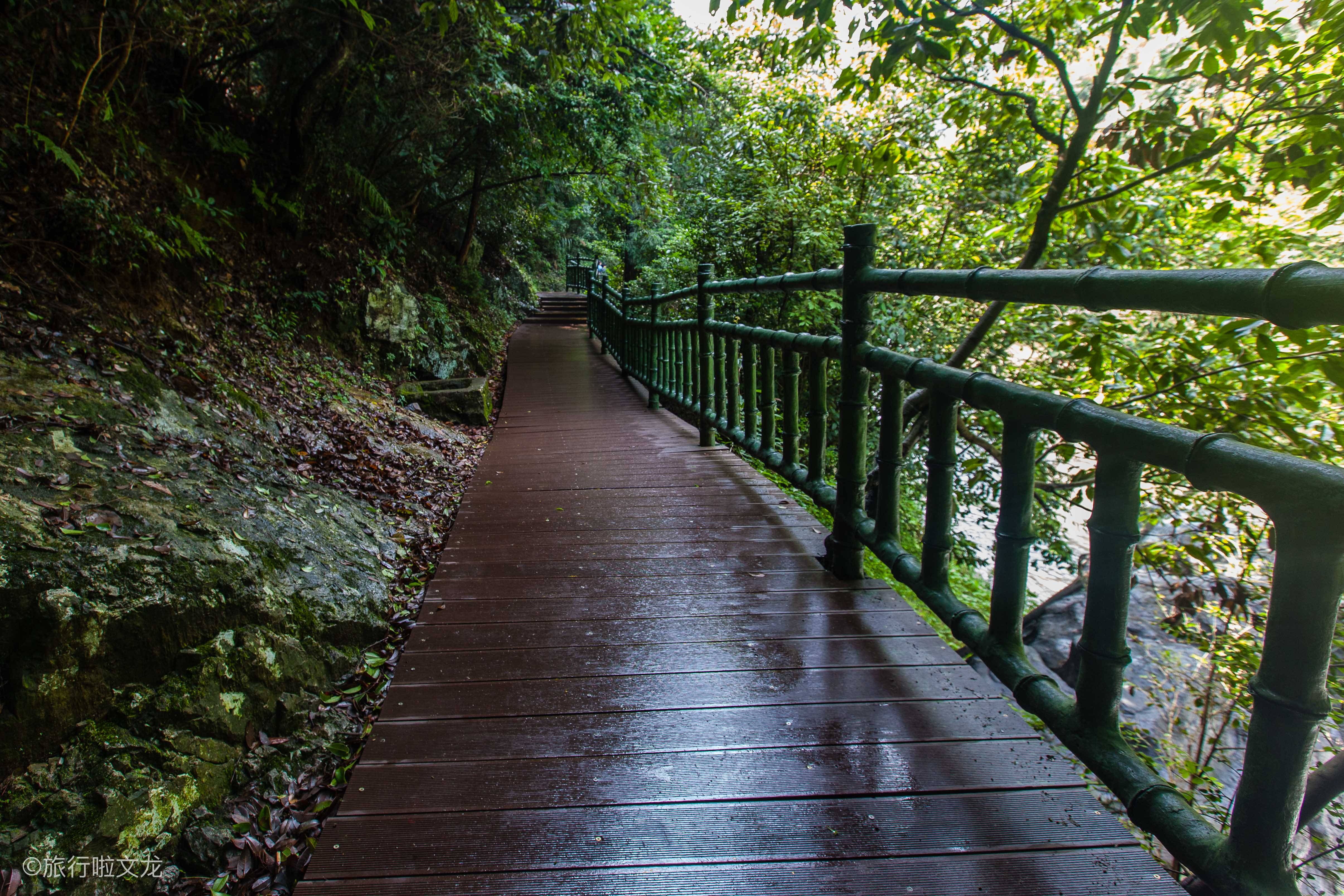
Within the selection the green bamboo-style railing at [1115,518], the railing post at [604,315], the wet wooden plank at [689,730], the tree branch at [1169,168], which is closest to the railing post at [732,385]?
the green bamboo-style railing at [1115,518]

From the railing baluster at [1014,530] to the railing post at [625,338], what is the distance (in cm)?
730

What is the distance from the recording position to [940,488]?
6.05 ft

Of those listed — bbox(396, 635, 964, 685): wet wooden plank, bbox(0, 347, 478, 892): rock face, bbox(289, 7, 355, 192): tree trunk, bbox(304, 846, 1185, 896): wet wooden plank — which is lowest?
bbox(304, 846, 1185, 896): wet wooden plank

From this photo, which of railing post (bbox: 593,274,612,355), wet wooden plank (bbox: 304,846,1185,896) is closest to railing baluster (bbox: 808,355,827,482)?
wet wooden plank (bbox: 304,846,1185,896)

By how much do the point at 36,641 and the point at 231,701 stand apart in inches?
16.6

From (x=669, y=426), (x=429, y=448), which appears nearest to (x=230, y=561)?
(x=429, y=448)

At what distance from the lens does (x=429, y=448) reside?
5324 millimetres

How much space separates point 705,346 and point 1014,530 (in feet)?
10.7

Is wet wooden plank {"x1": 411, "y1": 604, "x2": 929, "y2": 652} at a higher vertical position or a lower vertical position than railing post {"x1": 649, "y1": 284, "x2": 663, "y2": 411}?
lower

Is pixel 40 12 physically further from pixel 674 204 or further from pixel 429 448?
pixel 674 204

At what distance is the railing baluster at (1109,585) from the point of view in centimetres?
121

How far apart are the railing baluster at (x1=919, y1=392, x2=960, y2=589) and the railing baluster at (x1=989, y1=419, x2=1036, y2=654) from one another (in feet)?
0.78

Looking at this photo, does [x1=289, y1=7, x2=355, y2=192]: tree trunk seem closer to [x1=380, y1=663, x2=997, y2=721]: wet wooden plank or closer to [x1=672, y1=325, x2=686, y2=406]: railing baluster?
[x1=672, y1=325, x2=686, y2=406]: railing baluster

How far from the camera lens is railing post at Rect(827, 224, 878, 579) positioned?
2.31 metres
